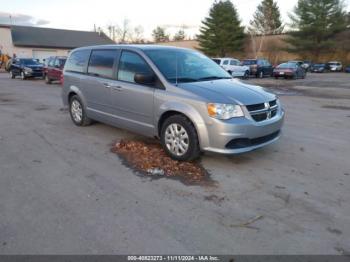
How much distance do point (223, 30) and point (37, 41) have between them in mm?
27898

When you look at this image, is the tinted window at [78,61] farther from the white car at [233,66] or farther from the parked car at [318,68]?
the parked car at [318,68]

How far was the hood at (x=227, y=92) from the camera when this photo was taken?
16.1 feet

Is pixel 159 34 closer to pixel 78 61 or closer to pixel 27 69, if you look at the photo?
pixel 27 69

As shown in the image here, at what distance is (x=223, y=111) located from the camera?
482 cm

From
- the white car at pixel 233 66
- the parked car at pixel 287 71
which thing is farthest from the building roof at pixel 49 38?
the parked car at pixel 287 71

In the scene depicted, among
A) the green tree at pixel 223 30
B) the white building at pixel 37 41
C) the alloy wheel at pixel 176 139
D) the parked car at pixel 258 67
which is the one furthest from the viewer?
the green tree at pixel 223 30

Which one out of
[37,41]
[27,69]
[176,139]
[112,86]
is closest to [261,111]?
[176,139]

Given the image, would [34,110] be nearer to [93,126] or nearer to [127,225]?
[93,126]

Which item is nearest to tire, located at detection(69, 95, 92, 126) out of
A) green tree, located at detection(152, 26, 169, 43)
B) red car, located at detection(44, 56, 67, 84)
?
red car, located at detection(44, 56, 67, 84)

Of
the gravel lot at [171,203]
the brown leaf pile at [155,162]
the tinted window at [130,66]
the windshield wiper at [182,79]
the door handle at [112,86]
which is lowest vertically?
the gravel lot at [171,203]

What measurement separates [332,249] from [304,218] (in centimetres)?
57

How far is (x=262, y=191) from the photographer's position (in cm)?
432

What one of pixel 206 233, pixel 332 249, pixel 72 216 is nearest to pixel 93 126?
pixel 72 216

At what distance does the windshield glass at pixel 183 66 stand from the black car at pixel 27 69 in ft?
71.0
